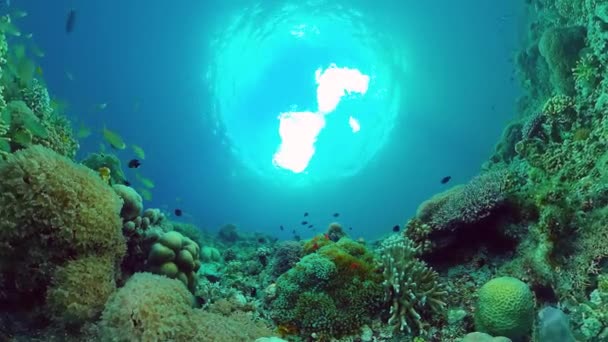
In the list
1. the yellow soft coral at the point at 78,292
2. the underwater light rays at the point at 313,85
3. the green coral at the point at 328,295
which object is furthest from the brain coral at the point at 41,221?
the underwater light rays at the point at 313,85

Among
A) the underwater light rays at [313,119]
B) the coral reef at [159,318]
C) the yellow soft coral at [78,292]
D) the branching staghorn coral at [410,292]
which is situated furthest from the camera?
the underwater light rays at [313,119]

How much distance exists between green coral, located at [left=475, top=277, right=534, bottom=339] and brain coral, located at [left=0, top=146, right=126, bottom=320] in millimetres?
4686

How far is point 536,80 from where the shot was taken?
15898mm

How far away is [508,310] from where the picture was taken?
465 cm

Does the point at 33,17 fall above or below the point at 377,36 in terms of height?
below

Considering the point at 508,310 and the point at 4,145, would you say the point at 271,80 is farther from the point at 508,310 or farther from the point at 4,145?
the point at 508,310

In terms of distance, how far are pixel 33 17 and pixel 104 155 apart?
76.7ft

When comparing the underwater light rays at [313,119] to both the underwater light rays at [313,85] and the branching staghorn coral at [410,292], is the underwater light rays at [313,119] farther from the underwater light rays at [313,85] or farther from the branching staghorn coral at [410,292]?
the branching staghorn coral at [410,292]

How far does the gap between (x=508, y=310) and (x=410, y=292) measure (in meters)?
1.21

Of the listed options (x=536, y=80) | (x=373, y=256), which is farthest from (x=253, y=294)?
(x=536, y=80)

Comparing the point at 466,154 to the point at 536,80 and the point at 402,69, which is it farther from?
the point at 536,80

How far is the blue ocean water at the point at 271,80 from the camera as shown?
28.4 m

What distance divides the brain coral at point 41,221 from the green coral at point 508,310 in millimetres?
4686

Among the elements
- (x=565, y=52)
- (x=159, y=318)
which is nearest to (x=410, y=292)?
(x=159, y=318)
